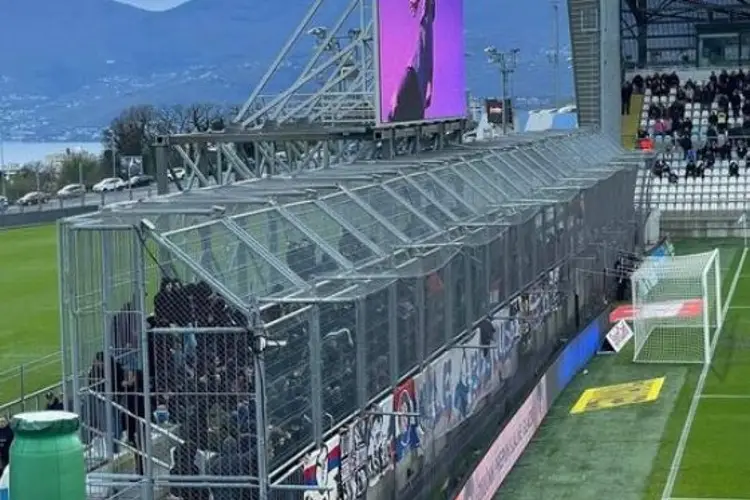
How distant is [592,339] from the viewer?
25.1 metres

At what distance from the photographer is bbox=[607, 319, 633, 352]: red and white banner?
2538 centimetres

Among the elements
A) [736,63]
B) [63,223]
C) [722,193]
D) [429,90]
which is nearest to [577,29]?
[722,193]

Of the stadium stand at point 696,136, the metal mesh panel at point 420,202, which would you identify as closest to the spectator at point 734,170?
the stadium stand at point 696,136

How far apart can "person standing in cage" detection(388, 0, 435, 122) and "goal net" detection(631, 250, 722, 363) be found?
5527 millimetres

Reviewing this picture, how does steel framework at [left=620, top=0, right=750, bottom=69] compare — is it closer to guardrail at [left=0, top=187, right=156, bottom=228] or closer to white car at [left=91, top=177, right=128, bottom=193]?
guardrail at [left=0, top=187, right=156, bottom=228]

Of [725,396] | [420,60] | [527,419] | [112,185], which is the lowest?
[725,396]

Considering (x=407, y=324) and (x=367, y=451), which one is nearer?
(x=367, y=451)

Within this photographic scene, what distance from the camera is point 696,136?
2301 inches

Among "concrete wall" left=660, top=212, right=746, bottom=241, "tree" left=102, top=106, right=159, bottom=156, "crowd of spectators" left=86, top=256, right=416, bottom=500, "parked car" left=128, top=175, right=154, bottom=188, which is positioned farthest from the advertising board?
"tree" left=102, top=106, right=159, bottom=156

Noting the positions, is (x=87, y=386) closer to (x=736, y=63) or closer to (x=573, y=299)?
(x=573, y=299)

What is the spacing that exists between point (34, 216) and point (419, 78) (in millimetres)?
37296

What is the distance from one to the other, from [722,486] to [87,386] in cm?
847

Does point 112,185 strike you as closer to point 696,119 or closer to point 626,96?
point 626,96

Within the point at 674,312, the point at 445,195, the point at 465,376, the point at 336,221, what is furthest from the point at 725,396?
the point at 336,221
